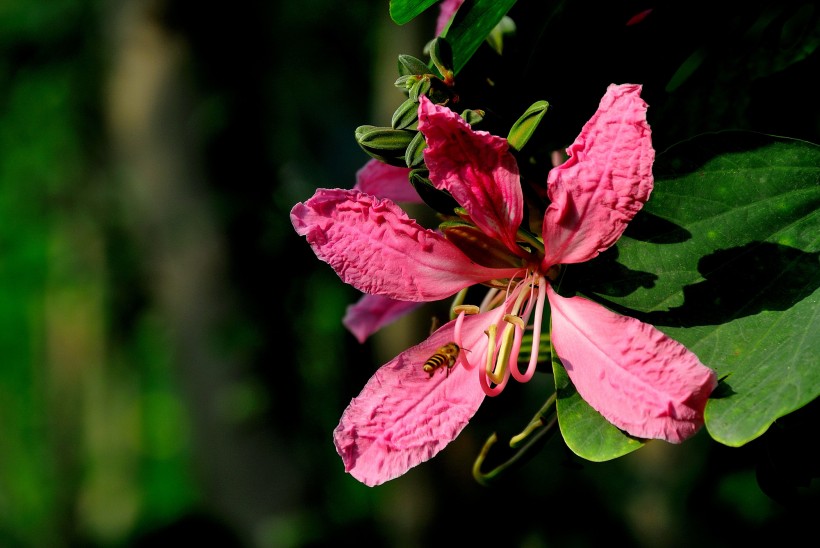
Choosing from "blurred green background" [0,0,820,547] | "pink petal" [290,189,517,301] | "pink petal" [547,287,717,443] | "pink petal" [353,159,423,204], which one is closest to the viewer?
"pink petal" [547,287,717,443]

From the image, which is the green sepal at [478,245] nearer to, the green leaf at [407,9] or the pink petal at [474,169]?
the pink petal at [474,169]

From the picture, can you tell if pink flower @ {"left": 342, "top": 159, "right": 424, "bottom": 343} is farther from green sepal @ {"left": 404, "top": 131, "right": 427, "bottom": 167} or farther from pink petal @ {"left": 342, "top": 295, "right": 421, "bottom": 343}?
green sepal @ {"left": 404, "top": 131, "right": 427, "bottom": 167}

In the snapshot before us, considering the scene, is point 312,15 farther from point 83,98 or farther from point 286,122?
point 83,98

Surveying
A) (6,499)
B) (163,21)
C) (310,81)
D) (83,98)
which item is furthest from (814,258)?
(6,499)

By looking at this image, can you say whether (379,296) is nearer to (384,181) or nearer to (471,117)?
(384,181)

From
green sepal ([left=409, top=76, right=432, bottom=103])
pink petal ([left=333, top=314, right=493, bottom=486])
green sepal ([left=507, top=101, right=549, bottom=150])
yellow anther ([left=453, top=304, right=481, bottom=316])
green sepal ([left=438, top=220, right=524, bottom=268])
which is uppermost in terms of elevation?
green sepal ([left=409, top=76, right=432, bottom=103])

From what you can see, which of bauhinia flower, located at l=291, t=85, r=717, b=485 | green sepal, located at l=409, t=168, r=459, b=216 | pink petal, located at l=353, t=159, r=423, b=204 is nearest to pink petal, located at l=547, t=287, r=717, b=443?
bauhinia flower, located at l=291, t=85, r=717, b=485
